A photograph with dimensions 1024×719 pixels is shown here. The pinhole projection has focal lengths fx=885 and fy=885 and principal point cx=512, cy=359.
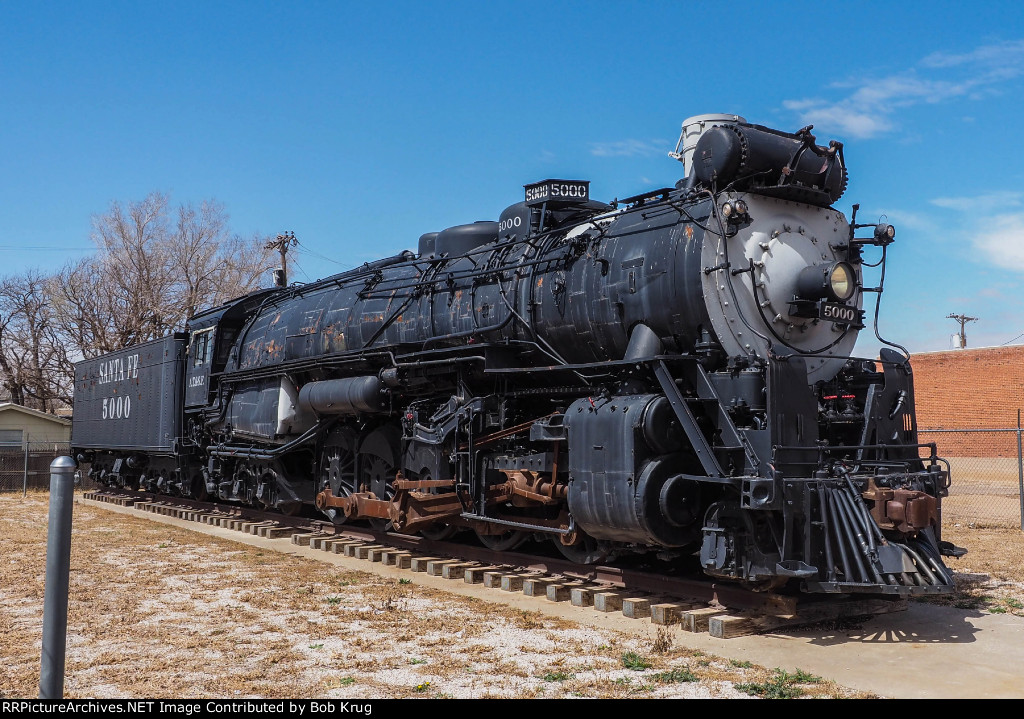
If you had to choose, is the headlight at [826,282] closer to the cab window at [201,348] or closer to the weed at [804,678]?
the weed at [804,678]

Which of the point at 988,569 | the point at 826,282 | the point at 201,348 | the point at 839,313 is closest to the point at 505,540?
the point at 839,313

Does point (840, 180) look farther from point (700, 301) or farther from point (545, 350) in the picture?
point (545, 350)

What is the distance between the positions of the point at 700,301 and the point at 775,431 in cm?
133

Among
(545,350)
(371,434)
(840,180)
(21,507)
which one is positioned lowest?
(21,507)

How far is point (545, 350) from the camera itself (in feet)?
31.3

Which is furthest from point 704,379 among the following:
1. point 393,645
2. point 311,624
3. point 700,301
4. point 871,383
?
point 311,624

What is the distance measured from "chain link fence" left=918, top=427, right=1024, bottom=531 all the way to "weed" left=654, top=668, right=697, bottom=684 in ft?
24.1

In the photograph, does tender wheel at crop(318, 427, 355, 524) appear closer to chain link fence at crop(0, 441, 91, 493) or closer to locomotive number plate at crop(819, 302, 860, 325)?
locomotive number plate at crop(819, 302, 860, 325)

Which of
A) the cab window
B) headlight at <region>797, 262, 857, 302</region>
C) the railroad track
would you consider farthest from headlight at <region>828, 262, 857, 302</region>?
the cab window

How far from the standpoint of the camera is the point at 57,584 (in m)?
4.11

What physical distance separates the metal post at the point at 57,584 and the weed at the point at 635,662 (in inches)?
148

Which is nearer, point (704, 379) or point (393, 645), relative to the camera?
point (393, 645)
